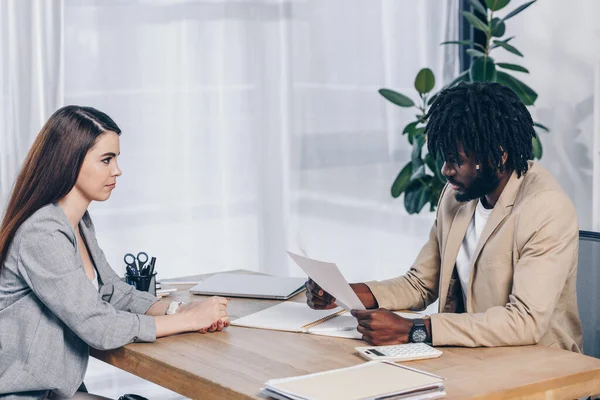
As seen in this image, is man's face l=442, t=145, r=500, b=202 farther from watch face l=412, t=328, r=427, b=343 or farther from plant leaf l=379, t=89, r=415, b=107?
plant leaf l=379, t=89, r=415, b=107

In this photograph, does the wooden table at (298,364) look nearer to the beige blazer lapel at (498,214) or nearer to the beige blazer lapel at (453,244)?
the beige blazer lapel at (498,214)

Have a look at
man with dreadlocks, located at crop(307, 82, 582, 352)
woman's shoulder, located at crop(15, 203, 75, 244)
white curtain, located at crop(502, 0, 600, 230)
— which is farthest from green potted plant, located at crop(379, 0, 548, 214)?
woman's shoulder, located at crop(15, 203, 75, 244)

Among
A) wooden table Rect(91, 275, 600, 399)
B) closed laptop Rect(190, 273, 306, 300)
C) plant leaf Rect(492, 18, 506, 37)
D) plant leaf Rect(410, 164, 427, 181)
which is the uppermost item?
plant leaf Rect(492, 18, 506, 37)

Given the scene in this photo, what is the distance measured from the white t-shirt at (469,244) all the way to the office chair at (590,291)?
0.37m

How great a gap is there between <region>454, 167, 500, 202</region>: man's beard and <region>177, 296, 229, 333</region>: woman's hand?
688 mm

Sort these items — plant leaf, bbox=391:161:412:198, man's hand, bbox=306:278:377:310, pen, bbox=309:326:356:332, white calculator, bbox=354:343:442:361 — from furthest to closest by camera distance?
plant leaf, bbox=391:161:412:198 < man's hand, bbox=306:278:377:310 < pen, bbox=309:326:356:332 < white calculator, bbox=354:343:442:361

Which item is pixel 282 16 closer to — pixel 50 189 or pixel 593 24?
pixel 593 24

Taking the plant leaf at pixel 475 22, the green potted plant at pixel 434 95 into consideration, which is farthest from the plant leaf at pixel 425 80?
the plant leaf at pixel 475 22

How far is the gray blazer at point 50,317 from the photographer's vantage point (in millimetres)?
2139

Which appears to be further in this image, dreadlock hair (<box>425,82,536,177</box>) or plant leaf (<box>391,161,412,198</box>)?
plant leaf (<box>391,161,412,198</box>)

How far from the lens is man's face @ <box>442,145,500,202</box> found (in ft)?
7.70

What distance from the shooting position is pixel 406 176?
405 cm

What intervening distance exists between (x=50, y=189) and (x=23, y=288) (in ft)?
0.83

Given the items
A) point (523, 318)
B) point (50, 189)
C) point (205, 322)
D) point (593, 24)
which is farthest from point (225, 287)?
point (593, 24)
